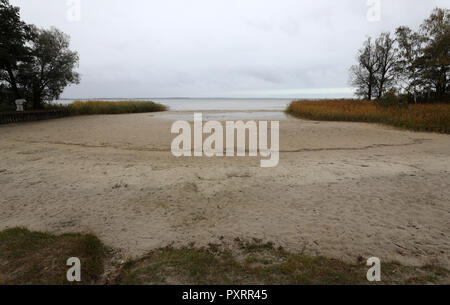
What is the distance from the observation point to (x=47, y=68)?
20.6m

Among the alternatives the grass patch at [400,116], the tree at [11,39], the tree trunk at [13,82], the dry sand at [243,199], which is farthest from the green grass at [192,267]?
the tree trunk at [13,82]

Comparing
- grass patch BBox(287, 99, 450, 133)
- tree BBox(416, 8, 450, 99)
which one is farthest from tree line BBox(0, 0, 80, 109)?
tree BBox(416, 8, 450, 99)

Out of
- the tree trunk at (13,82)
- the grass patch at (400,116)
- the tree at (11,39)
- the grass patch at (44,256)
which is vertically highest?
the tree at (11,39)

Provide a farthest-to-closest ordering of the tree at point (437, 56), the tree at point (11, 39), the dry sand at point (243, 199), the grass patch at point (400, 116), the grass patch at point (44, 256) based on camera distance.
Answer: the tree at point (437, 56) < the tree at point (11, 39) < the grass patch at point (400, 116) < the dry sand at point (243, 199) < the grass patch at point (44, 256)

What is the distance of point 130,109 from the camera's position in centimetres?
2973

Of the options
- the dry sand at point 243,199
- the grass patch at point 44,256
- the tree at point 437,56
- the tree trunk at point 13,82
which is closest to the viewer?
the grass patch at point 44,256

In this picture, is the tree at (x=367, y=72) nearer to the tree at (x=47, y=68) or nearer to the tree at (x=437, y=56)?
the tree at (x=437, y=56)

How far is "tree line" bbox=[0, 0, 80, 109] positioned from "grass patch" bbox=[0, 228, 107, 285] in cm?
1933

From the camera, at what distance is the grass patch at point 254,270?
236 centimetres

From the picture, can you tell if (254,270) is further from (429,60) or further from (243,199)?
(429,60)

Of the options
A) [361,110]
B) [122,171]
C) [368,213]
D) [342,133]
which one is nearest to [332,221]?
[368,213]

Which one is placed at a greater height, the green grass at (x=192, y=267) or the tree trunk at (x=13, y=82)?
the tree trunk at (x=13, y=82)

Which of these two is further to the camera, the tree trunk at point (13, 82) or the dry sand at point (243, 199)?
the tree trunk at point (13, 82)

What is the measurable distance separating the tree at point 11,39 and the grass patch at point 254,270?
20.8m
